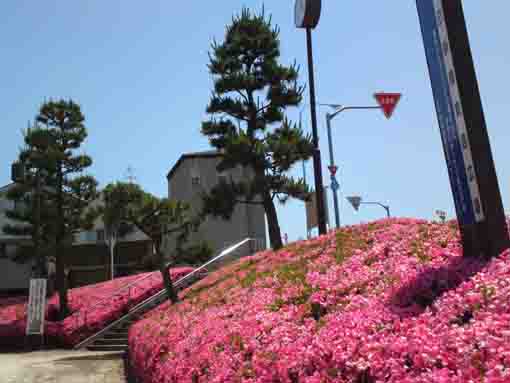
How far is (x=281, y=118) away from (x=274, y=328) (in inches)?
616

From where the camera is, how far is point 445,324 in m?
4.61

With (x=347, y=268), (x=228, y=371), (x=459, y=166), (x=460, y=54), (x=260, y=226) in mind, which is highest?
(x=260, y=226)

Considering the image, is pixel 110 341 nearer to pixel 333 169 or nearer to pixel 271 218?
pixel 271 218

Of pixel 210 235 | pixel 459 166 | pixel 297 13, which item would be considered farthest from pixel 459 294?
pixel 210 235

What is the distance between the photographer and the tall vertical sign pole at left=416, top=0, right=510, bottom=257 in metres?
5.82

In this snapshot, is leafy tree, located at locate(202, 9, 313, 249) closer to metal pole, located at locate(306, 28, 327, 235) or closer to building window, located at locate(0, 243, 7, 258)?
metal pole, located at locate(306, 28, 327, 235)

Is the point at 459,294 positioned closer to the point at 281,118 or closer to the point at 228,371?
the point at 228,371

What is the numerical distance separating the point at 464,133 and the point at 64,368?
1372 cm

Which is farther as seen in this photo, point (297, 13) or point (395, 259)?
point (297, 13)

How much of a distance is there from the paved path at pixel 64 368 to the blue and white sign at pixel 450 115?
10430mm

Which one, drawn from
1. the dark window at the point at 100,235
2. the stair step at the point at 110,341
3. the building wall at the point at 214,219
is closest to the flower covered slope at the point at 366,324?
the stair step at the point at 110,341

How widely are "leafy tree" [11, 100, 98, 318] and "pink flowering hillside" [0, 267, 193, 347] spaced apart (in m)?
2.38

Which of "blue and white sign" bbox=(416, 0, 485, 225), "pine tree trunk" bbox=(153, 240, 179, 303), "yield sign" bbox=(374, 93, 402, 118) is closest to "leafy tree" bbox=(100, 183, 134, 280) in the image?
"pine tree trunk" bbox=(153, 240, 179, 303)

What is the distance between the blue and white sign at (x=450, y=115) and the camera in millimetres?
5965
